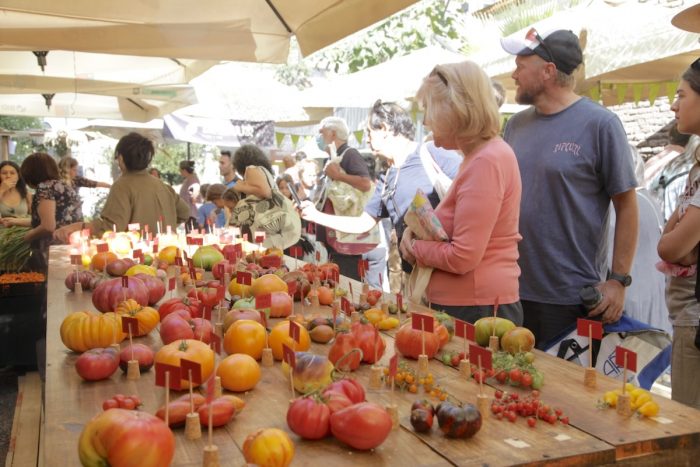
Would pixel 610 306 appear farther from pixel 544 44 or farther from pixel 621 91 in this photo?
pixel 621 91

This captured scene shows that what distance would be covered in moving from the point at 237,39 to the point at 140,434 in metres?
4.05

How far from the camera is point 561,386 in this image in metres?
1.85

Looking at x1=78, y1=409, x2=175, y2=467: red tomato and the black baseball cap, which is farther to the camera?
the black baseball cap

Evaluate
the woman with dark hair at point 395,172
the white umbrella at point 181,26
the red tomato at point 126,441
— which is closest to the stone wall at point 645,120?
the woman with dark hair at point 395,172

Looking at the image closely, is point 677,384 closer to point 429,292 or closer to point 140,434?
point 429,292

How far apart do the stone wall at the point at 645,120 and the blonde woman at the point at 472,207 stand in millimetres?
7929

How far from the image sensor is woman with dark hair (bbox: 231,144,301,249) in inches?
229

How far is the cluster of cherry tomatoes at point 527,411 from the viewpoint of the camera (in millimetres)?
1587

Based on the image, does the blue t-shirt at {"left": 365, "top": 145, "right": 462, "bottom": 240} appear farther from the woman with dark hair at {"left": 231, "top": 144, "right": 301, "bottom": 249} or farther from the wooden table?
the wooden table

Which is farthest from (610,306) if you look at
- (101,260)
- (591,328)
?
(101,260)

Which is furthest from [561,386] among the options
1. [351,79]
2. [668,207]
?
[351,79]

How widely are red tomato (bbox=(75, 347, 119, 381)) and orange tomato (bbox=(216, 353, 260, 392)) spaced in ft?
1.04

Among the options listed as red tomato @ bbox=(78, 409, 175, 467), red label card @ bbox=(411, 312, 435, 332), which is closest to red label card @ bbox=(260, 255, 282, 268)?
red label card @ bbox=(411, 312, 435, 332)

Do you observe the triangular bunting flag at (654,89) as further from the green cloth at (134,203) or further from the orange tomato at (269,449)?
the orange tomato at (269,449)
